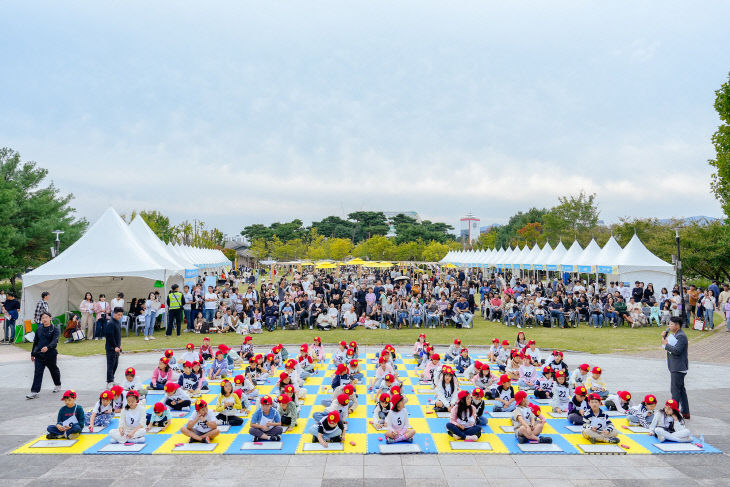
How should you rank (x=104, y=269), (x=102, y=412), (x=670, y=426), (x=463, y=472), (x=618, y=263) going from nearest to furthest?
1. (x=463, y=472)
2. (x=670, y=426)
3. (x=102, y=412)
4. (x=104, y=269)
5. (x=618, y=263)

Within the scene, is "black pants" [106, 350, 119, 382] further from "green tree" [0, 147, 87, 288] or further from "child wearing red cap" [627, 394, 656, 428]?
"green tree" [0, 147, 87, 288]

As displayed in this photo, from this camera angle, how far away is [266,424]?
7.91 m

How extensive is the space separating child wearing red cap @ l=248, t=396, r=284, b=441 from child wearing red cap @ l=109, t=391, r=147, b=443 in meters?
1.78

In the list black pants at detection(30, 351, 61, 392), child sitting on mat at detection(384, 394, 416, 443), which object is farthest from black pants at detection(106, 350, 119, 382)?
child sitting on mat at detection(384, 394, 416, 443)

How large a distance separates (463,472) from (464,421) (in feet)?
4.50

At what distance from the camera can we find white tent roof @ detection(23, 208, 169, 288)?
56.4ft

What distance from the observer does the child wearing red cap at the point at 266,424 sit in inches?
306

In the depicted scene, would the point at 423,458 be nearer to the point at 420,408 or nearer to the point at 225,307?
the point at 420,408

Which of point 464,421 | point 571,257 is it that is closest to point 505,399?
point 464,421

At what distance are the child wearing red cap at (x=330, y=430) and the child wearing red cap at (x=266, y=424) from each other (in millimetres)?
613

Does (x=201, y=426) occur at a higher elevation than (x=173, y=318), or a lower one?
lower

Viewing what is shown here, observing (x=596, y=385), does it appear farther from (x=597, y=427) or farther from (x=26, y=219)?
(x=26, y=219)

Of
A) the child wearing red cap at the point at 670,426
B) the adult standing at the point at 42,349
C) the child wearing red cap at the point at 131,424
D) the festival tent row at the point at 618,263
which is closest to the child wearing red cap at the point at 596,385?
the child wearing red cap at the point at 670,426

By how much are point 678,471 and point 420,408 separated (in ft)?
14.8
